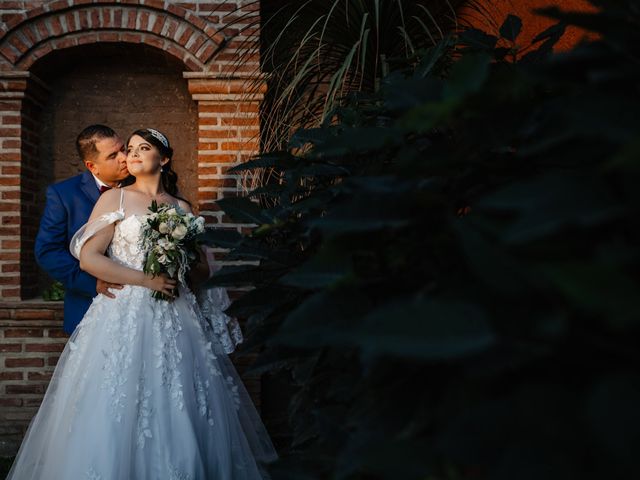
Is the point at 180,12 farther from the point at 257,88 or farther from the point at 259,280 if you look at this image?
the point at 259,280

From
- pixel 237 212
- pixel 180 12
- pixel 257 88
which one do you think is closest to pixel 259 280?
pixel 237 212

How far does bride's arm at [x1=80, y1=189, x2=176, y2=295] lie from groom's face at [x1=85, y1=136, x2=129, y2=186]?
0.61 metres

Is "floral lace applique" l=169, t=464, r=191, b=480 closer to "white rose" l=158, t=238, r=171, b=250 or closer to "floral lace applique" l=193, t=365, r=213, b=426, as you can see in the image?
"floral lace applique" l=193, t=365, r=213, b=426

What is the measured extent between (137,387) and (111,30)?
2.39m

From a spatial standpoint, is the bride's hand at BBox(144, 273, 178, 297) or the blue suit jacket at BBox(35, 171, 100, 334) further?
the blue suit jacket at BBox(35, 171, 100, 334)

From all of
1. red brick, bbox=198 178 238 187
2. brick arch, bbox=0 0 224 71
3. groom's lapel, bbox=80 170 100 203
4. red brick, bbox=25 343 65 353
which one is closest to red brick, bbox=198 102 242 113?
brick arch, bbox=0 0 224 71

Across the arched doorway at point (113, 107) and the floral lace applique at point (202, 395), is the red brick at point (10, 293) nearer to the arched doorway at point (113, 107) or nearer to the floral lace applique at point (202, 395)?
the arched doorway at point (113, 107)

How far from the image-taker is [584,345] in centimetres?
50

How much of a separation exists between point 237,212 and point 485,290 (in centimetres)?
91

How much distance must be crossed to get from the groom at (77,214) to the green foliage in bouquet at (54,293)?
449 mm

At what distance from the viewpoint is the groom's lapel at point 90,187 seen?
362 cm

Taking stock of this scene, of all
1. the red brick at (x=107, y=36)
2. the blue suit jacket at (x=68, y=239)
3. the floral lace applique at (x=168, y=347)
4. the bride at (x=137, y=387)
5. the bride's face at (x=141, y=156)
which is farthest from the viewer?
the red brick at (x=107, y=36)

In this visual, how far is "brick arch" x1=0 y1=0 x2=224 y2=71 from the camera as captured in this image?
386 centimetres

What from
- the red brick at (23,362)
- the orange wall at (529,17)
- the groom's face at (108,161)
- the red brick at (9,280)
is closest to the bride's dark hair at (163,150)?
the groom's face at (108,161)
